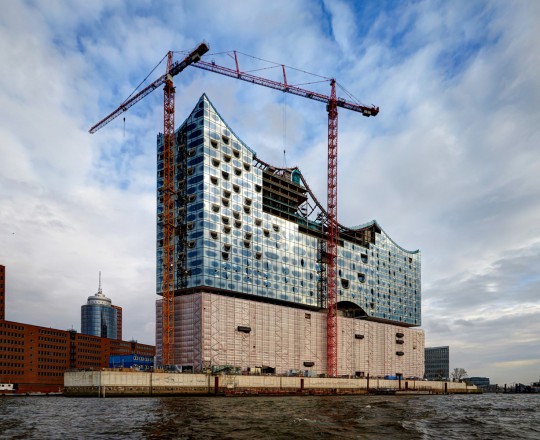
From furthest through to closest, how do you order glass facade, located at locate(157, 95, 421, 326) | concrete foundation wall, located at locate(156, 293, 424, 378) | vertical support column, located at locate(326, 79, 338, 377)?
vertical support column, located at locate(326, 79, 338, 377) < glass facade, located at locate(157, 95, 421, 326) < concrete foundation wall, located at locate(156, 293, 424, 378)

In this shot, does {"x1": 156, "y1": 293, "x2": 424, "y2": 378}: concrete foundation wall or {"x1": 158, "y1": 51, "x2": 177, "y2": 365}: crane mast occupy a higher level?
{"x1": 158, "y1": 51, "x2": 177, "y2": 365}: crane mast

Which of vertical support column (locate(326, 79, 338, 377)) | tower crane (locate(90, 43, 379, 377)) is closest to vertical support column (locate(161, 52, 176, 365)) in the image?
tower crane (locate(90, 43, 379, 377))

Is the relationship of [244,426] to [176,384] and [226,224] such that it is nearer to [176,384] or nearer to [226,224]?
[176,384]

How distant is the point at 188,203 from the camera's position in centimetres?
15500

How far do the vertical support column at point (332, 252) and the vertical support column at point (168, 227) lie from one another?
54.9 m

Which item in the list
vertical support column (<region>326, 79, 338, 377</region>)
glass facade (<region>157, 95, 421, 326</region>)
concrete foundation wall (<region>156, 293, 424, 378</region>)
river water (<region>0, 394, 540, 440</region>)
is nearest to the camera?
river water (<region>0, 394, 540, 440</region>)

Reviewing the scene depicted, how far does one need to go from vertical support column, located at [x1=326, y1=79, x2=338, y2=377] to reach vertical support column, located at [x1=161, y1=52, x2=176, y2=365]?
54.9 meters

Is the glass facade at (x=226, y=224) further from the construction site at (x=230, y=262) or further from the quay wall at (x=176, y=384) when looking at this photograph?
the quay wall at (x=176, y=384)

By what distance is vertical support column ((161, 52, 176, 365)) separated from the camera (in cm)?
14812

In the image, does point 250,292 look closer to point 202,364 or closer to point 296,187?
point 202,364

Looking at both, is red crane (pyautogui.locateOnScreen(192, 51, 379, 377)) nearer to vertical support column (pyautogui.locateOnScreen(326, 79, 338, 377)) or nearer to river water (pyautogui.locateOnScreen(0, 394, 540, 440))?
vertical support column (pyautogui.locateOnScreen(326, 79, 338, 377))

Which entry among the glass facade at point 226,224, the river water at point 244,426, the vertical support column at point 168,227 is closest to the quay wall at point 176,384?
the vertical support column at point 168,227

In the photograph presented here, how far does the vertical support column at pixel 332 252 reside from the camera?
595ft

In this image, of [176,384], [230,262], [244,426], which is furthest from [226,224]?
[244,426]
